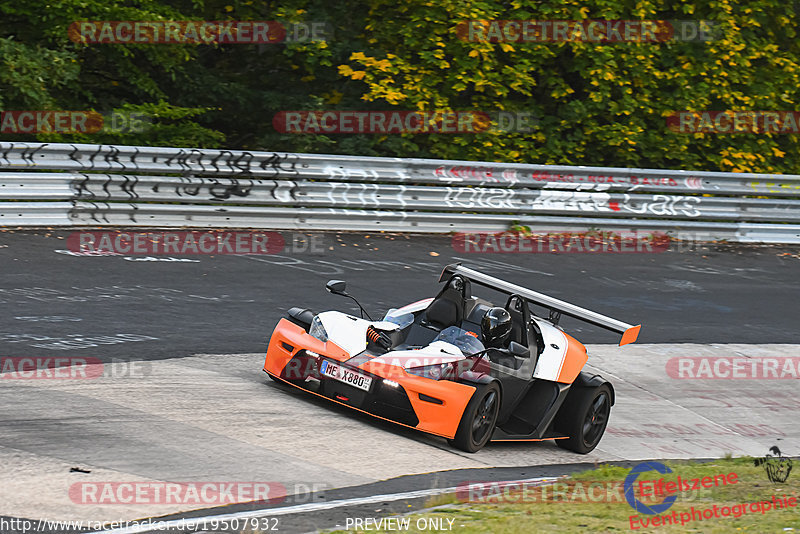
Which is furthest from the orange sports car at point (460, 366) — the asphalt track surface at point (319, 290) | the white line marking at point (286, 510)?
the asphalt track surface at point (319, 290)

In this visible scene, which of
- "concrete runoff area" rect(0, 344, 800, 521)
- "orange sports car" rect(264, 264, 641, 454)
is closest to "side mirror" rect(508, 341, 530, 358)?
"orange sports car" rect(264, 264, 641, 454)

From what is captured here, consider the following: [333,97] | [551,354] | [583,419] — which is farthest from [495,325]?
[333,97]

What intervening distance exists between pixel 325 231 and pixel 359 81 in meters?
Answer: 5.05

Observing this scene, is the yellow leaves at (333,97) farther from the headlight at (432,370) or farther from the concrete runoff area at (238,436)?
the headlight at (432,370)

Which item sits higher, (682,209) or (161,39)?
(161,39)

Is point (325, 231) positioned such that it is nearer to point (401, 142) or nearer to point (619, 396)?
point (401, 142)

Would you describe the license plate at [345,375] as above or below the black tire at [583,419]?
above

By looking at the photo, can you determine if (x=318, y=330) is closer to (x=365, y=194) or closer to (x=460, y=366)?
(x=460, y=366)

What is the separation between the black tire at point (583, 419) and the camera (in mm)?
9938

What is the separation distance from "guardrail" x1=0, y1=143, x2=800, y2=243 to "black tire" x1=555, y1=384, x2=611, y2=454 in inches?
358

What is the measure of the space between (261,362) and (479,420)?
9.42ft

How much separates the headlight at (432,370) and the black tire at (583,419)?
5.33 ft

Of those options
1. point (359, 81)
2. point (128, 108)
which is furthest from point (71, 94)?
point (359, 81)

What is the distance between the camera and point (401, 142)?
71.2ft
